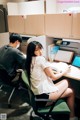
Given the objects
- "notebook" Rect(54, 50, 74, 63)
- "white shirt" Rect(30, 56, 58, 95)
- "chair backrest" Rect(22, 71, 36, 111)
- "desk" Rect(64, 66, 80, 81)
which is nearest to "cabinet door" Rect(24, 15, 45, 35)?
A: "notebook" Rect(54, 50, 74, 63)

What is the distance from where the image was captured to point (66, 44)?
8.96 feet

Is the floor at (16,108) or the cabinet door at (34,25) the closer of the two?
the floor at (16,108)

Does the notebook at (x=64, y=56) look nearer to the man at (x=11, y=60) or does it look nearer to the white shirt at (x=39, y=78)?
the man at (x=11, y=60)

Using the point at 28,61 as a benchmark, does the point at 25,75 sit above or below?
below

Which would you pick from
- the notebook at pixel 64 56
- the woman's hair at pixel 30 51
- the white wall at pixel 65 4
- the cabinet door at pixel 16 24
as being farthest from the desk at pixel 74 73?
the cabinet door at pixel 16 24

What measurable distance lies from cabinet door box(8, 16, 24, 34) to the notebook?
83 centimetres

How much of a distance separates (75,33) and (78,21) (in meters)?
0.16

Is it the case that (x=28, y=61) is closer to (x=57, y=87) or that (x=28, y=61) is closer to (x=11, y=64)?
(x=57, y=87)

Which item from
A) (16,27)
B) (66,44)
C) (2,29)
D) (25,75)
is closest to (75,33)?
(66,44)

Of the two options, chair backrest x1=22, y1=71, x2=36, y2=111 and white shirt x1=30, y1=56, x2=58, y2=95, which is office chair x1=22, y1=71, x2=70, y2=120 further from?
white shirt x1=30, y1=56, x2=58, y2=95

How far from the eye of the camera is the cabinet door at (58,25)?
2373 mm

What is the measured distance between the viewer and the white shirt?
1946 mm

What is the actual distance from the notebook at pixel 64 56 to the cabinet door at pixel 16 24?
2.72 ft

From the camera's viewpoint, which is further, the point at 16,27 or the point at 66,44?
the point at 16,27
